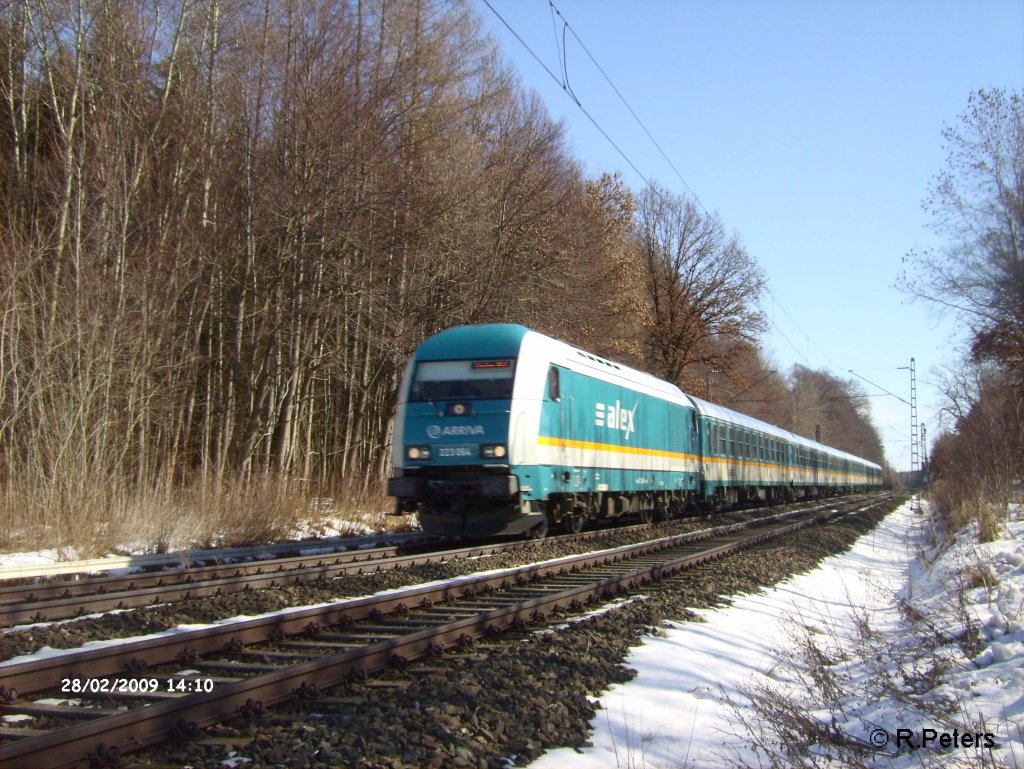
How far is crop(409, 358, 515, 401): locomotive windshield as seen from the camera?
1334cm

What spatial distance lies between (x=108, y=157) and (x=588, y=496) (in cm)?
1123

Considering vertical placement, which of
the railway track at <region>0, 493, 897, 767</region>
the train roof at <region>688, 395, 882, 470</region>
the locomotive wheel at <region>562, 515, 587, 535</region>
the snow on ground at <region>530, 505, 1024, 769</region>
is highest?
the train roof at <region>688, 395, 882, 470</region>

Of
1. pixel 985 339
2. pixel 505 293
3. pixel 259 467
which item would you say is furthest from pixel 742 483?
pixel 259 467

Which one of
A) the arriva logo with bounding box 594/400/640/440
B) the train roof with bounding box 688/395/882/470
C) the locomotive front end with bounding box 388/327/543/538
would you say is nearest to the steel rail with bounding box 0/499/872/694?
the locomotive front end with bounding box 388/327/543/538

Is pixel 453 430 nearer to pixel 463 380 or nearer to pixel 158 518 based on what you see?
pixel 463 380

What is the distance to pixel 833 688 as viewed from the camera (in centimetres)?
637

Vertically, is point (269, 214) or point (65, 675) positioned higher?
point (269, 214)

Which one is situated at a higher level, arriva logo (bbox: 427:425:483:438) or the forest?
the forest

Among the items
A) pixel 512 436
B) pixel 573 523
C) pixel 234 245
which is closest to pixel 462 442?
pixel 512 436

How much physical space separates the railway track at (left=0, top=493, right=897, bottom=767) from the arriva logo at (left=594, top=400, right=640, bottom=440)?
6.53 metres

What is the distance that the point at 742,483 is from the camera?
29.4 metres

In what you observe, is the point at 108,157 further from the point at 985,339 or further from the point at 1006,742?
the point at 985,339

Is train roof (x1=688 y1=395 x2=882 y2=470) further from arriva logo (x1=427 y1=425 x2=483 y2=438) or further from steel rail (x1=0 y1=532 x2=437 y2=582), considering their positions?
arriva logo (x1=427 y1=425 x2=483 y2=438)

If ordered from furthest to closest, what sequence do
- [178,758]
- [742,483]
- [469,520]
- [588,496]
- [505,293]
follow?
[742,483], [505,293], [588,496], [469,520], [178,758]
